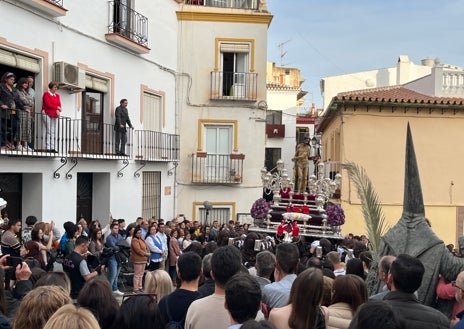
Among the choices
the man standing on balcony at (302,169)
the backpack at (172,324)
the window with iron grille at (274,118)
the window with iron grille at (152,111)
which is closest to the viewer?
the backpack at (172,324)

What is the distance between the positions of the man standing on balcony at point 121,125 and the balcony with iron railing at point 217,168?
16.7 ft

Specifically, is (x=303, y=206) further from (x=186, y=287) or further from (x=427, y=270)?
(x=186, y=287)

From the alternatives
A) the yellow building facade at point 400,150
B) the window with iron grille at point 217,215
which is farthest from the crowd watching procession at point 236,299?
the yellow building facade at point 400,150

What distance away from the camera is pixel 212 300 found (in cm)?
444

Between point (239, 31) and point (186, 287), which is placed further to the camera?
point (239, 31)

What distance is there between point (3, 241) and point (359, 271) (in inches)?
199

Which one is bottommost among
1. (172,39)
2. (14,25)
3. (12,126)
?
(12,126)

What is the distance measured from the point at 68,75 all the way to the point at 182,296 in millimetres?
9771

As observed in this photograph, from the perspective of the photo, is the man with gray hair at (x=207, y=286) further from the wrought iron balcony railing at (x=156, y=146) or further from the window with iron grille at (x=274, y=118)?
the window with iron grille at (x=274, y=118)

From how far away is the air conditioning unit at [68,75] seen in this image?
43.7 feet

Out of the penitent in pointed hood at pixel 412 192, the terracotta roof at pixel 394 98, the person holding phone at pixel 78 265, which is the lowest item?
the person holding phone at pixel 78 265

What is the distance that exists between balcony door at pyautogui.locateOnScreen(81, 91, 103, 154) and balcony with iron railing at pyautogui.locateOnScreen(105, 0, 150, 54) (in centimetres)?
157

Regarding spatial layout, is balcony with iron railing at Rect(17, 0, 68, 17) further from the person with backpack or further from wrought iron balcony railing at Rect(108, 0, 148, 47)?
the person with backpack

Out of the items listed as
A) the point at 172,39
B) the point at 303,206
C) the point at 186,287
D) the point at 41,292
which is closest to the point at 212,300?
the point at 186,287
